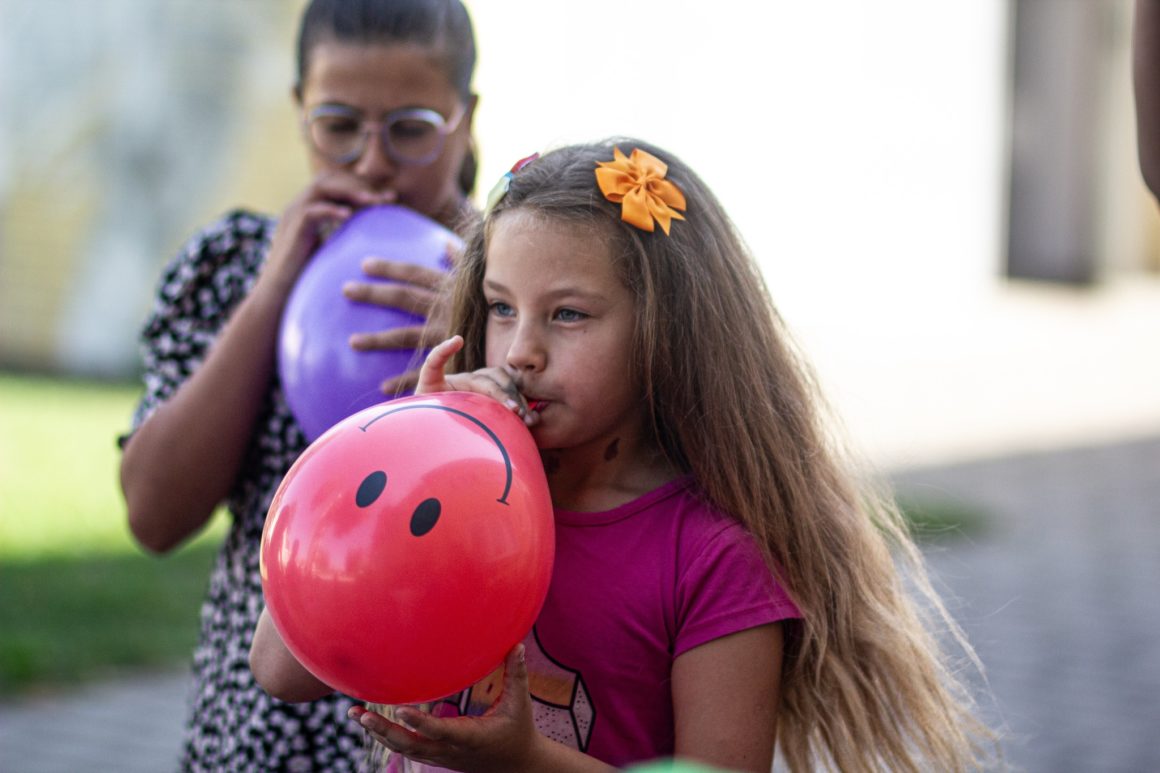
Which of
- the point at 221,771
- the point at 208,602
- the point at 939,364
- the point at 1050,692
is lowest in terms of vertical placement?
the point at 939,364

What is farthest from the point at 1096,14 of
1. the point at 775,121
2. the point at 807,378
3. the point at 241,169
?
the point at 807,378

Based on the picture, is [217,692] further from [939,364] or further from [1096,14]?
[1096,14]

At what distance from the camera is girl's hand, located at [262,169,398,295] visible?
2.43 m

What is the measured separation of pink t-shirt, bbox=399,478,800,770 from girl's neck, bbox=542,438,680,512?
74 millimetres

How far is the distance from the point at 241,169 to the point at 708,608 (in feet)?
31.9

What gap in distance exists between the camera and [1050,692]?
5.53 metres

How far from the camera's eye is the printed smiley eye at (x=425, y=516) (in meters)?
1.71

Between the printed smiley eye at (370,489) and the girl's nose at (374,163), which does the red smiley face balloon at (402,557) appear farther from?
the girl's nose at (374,163)

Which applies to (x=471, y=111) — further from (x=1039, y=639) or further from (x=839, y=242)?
(x=839, y=242)

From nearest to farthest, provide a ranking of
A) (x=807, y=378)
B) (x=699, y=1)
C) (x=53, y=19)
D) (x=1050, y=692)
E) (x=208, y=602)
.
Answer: (x=807, y=378) < (x=208, y=602) < (x=1050, y=692) < (x=53, y=19) < (x=699, y=1)

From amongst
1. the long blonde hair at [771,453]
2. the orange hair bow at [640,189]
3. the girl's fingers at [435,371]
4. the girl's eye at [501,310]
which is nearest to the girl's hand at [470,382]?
the girl's fingers at [435,371]

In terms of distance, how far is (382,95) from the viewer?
7.93ft

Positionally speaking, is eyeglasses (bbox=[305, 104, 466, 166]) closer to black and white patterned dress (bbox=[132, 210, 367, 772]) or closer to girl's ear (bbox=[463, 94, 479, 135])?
girl's ear (bbox=[463, 94, 479, 135])

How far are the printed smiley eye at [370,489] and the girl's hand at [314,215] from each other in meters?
0.79
